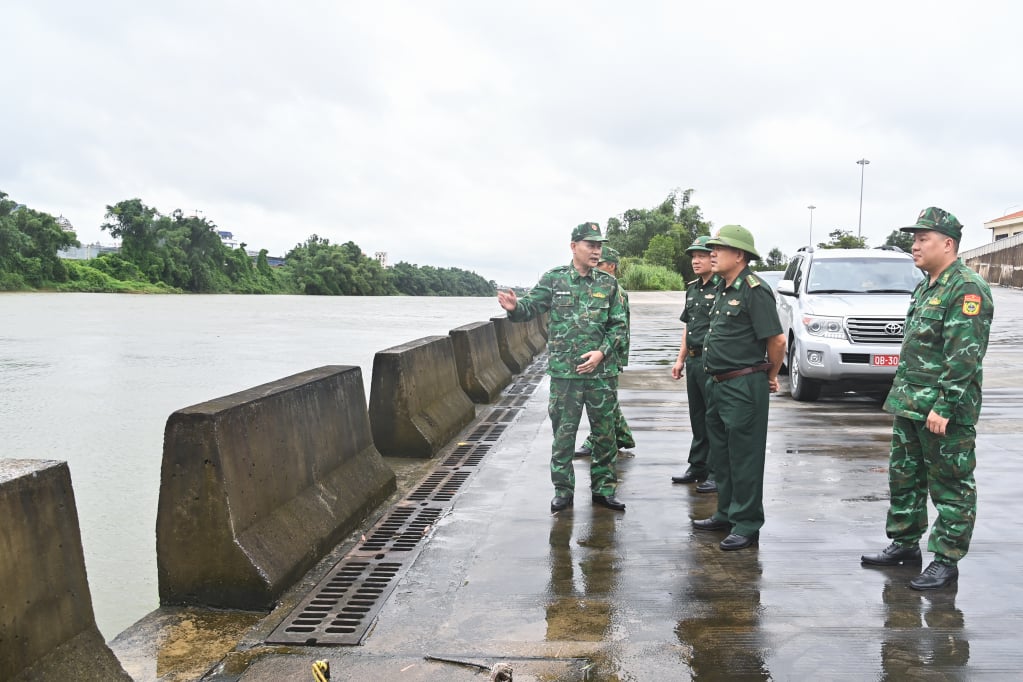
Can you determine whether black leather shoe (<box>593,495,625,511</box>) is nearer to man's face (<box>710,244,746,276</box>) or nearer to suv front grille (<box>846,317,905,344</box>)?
man's face (<box>710,244,746,276</box>)

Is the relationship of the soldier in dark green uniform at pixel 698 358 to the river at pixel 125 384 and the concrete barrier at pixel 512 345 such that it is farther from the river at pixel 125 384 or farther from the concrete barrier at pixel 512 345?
the concrete barrier at pixel 512 345

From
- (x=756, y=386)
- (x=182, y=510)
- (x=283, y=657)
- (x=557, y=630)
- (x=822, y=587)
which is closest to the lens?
Result: (x=283, y=657)

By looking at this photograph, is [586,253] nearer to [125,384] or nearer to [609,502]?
[609,502]

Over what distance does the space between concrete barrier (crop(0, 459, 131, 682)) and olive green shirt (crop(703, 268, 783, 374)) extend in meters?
3.79

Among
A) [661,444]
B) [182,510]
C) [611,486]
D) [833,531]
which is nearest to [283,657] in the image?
[182,510]

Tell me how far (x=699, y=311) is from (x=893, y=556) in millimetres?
2630

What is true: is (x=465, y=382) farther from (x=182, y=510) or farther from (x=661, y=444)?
(x=182, y=510)

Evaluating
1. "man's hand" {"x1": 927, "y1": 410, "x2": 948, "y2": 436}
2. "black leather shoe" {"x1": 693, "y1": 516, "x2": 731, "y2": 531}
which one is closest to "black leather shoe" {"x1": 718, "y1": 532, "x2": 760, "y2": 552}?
"black leather shoe" {"x1": 693, "y1": 516, "x2": 731, "y2": 531}

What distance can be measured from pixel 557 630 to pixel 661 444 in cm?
510

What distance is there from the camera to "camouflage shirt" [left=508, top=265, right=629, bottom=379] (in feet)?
20.8

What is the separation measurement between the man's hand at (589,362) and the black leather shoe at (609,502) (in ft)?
3.07

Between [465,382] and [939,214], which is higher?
[939,214]

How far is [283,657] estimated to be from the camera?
3.92 metres

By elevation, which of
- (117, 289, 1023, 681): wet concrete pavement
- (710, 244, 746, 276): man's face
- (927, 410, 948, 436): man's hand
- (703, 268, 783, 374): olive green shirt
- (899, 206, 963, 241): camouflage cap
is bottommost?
(117, 289, 1023, 681): wet concrete pavement
